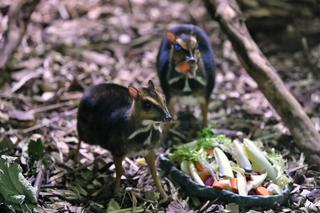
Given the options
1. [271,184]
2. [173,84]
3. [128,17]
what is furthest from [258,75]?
[128,17]

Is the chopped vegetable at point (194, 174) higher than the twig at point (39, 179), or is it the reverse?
the chopped vegetable at point (194, 174)

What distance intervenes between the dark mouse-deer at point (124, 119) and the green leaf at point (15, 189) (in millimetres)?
732

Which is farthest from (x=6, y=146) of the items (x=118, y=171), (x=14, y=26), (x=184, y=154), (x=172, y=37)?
(x=172, y=37)

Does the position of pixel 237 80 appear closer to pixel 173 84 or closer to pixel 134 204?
pixel 173 84

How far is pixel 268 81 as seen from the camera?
17.6 ft

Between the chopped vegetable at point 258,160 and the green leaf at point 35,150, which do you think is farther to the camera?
the green leaf at point 35,150

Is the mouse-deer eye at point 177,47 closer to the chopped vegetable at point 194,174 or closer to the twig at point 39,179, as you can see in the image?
the chopped vegetable at point 194,174

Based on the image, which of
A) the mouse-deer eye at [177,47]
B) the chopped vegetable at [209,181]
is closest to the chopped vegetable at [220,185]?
the chopped vegetable at [209,181]

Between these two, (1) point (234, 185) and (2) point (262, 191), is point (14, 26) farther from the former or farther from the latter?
(2) point (262, 191)

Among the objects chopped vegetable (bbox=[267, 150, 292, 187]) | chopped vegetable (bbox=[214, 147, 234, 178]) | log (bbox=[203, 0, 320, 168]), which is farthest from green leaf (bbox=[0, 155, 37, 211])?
log (bbox=[203, 0, 320, 168])

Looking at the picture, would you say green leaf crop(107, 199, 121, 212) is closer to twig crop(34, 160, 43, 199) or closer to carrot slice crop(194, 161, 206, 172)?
twig crop(34, 160, 43, 199)

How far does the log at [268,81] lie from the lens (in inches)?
200

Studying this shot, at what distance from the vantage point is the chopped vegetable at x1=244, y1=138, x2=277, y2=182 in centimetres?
473

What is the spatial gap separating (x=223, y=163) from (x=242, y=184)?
255mm
